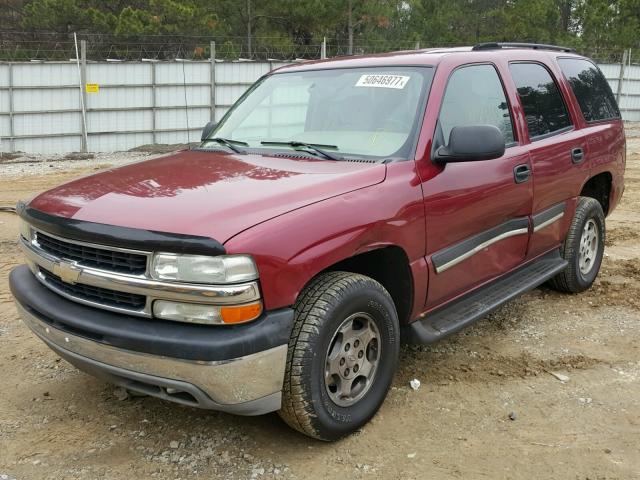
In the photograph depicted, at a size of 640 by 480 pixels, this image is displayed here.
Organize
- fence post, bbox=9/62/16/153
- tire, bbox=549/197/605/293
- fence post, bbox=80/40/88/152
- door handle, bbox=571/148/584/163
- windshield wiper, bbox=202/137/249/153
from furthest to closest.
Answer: fence post, bbox=80/40/88/152 → fence post, bbox=9/62/16/153 → tire, bbox=549/197/605/293 → door handle, bbox=571/148/584/163 → windshield wiper, bbox=202/137/249/153

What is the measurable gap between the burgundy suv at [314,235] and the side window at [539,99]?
0.02 m

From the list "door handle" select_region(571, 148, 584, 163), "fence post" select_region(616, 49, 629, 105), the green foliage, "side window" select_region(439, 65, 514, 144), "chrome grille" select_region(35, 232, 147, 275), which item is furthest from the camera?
"fence post" select_region(616, 49, 629, 105)

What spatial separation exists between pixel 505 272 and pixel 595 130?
5.76 ft

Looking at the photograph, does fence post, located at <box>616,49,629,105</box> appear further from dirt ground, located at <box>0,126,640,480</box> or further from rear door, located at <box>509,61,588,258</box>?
dirt ground, located at <box>0,126,640,480</box>

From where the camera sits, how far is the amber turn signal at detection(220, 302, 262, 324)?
106 inches

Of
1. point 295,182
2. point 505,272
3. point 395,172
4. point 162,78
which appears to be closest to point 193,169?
point 295,182

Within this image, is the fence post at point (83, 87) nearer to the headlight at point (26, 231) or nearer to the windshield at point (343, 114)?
the windshield at point (343, 114)

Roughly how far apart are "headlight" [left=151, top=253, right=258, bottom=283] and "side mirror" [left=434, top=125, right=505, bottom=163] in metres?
→ 1.41

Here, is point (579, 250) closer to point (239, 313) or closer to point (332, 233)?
point (332, 233)

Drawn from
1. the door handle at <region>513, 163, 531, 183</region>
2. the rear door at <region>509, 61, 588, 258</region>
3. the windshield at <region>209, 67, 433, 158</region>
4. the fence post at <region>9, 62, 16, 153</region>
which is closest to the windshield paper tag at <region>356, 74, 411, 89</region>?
the windshield at <region>209, 67, 433, 158</region>

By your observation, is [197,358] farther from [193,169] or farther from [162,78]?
[162,78]

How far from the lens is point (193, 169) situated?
357 centimetres

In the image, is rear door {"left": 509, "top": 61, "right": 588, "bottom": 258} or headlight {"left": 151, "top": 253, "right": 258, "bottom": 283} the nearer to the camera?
headlight {"left": 151, "top": 253, "right": 258, "bottom": 283}

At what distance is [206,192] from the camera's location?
308 centimetres
